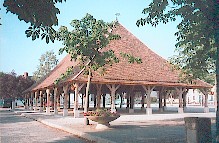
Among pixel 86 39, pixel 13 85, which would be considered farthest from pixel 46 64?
pixel 86 39

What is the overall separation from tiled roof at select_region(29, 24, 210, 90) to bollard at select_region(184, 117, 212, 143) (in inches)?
544

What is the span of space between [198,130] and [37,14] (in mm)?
5672

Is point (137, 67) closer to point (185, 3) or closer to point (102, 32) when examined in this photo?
point (102, 32)

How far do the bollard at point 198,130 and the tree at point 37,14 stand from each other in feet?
16.2

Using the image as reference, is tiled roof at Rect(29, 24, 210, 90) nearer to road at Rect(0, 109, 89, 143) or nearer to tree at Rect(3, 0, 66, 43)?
road at Rect(0, 109, 89, 143)

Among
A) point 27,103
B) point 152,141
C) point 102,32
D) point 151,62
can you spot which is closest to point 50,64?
point 27,103

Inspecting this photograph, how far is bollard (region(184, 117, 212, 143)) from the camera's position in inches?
308

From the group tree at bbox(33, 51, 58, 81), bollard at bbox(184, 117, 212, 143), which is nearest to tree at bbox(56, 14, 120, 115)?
bollard at bbox(184, 117, 212, 143)

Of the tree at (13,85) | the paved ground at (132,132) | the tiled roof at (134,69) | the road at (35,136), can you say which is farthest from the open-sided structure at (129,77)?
the tree at (13,85)

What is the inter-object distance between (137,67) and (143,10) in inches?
705

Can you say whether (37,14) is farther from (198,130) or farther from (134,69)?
(134,69)

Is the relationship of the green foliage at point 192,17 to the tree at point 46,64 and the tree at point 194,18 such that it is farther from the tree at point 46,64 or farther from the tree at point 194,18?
the tree at point 46,64

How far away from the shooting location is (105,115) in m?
14.0

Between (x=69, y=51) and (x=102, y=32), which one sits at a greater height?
(x=102, y=32)
